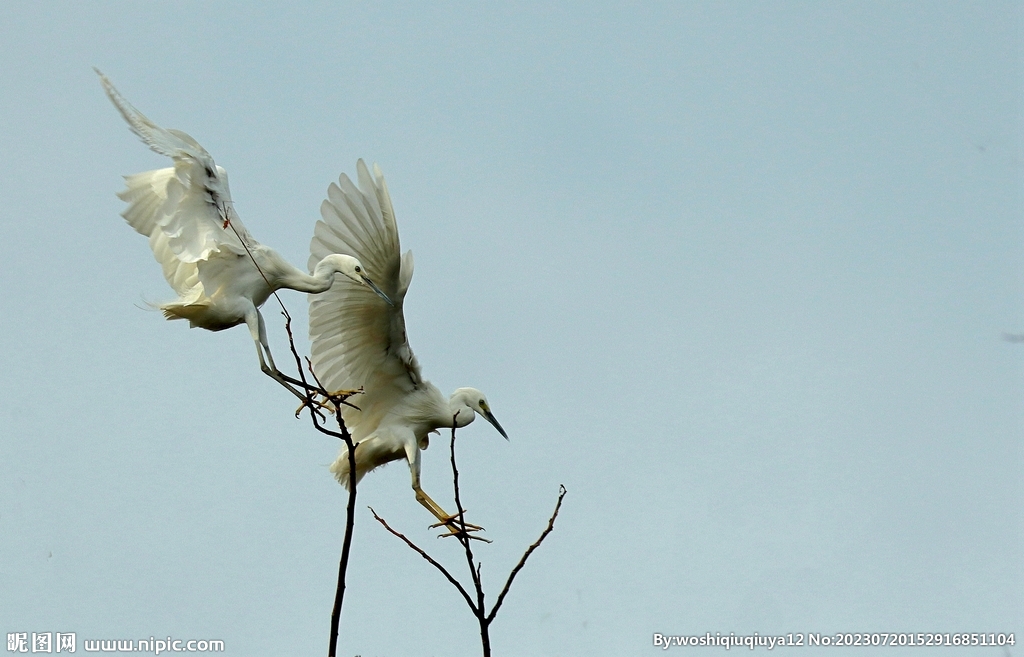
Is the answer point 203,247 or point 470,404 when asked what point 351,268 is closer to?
point 203,247

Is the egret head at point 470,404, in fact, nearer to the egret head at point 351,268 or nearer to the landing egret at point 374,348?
the landing egret at point 374,348

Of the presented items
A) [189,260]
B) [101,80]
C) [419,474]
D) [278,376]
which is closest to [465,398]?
[419,474]

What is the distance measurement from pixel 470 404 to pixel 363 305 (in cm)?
119

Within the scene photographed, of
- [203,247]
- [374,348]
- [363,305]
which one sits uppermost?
[363,305]

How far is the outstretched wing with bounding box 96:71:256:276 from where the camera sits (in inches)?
265

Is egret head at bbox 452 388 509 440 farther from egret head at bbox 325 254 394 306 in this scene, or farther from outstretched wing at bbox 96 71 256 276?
outstretched wing at bbox 96 71 256 276

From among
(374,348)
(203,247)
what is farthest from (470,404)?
(203,247)

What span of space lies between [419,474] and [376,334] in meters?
1.15

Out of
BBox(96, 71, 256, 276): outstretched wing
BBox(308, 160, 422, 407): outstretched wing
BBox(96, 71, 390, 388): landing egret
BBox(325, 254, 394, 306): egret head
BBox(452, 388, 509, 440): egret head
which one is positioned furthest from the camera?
BBox(452, 388, 509, 440): egret head

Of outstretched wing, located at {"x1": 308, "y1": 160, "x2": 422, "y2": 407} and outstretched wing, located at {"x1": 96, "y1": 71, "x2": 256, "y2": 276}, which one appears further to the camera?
outstretched wing, located at {"x1": 308, "y1": 160, "x2": 422, "y2": 407}

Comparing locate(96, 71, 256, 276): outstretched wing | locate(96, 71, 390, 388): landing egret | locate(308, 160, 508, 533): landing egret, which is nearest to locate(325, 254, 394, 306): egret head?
locate(96, 71, 390, 388): landing egret

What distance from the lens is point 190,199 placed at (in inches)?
275

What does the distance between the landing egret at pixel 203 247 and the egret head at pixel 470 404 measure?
4.02 feet

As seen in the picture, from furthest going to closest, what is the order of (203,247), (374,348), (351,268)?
1. (374,348)
2. (351,268)
3. (203,247)
